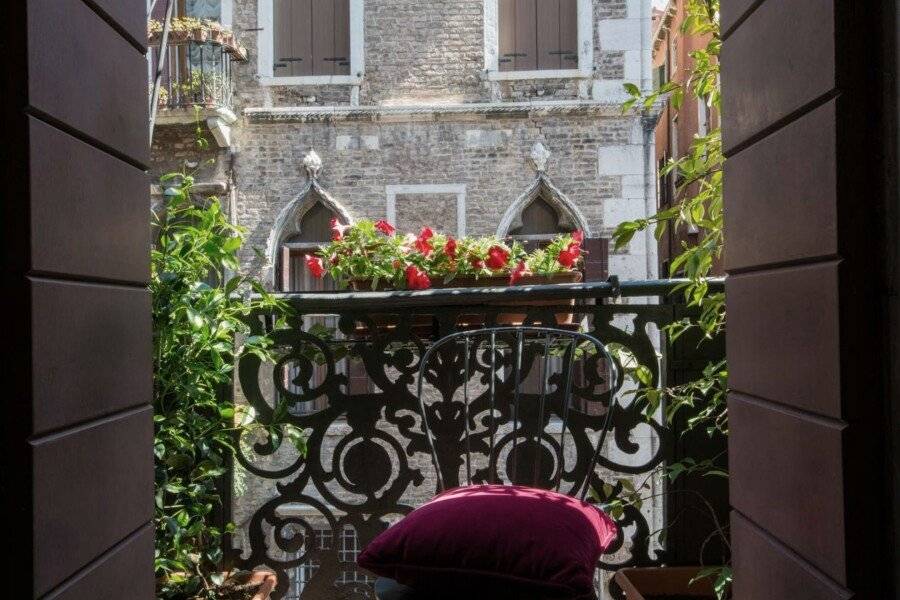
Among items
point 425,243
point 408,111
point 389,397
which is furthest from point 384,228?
point 408,111

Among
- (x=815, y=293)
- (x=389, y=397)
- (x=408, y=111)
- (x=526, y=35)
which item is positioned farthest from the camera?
(x=526, y=35)

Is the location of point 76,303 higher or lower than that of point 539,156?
lower

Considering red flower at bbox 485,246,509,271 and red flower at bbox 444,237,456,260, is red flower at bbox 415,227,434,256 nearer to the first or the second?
red flower at bbox 444,237,456,260

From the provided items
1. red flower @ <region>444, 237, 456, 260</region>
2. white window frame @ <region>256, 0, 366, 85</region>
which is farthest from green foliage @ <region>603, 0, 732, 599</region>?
white window frame @ <region>256, 0, 366, 85</region>

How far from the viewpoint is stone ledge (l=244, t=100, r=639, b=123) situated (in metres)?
9.50

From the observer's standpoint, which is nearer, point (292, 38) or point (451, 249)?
point (451, 249)

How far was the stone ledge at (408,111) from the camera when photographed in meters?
9.50

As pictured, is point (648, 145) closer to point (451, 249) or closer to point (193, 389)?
point (451, 249)

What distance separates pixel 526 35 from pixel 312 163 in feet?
8.28

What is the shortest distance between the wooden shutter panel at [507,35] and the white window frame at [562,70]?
56 mm

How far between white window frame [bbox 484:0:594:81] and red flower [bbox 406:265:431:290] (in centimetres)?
721

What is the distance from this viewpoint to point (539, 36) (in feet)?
32.0

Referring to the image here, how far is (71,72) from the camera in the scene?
1.05 metres

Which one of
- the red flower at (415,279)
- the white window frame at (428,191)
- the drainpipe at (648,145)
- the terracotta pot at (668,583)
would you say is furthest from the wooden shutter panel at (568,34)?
the terracotta pot at (668,583)
